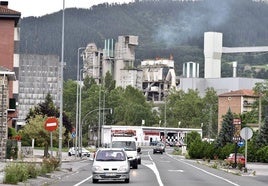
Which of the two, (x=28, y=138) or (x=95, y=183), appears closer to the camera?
(x=95, y=183)

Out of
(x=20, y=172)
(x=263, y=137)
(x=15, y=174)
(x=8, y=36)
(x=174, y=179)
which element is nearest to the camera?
(x=15, y=174)

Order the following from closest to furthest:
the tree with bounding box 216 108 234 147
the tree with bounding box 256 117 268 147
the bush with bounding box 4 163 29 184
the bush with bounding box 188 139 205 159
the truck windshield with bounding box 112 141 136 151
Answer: the bush with bounding box 4 163 29 184, the truck windshield with bounding box 112 141 136 151, the tree with bounding box 256 117 268 147, the bush with bounding box 188 139 205 159, the tree with bounding box 216 108 234 147

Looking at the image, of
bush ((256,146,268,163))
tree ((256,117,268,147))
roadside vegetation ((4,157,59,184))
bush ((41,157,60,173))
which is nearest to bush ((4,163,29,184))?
roadside vegetation ((4,157,59,184))

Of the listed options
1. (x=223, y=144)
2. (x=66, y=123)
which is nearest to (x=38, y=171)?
(x=223, y=144)

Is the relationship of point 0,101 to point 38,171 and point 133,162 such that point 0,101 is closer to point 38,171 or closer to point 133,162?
point 133,162

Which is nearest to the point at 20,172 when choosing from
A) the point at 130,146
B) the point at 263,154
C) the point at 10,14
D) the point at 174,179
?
the point at 174,179

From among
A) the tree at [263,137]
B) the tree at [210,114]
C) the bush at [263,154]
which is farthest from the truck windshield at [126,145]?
the tree at [210,114]

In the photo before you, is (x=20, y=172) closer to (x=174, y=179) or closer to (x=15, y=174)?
(x=15, y=174)

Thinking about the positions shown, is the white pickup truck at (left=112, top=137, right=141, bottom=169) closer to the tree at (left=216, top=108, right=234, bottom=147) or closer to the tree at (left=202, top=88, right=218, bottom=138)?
the tree at (left=216, top=108, right=234, bottom=147)

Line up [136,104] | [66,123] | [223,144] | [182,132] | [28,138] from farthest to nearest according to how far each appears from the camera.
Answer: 1. [136,104]
2. [182,132]
3. [66,123]
4. [223,144]
5. [28,138]

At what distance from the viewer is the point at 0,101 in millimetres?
59406

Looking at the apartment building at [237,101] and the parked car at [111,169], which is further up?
the apartment building at [237,101]

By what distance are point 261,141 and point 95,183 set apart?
50.3m

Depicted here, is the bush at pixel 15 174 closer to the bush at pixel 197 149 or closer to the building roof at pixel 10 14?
the building roof at pixel 10 14
